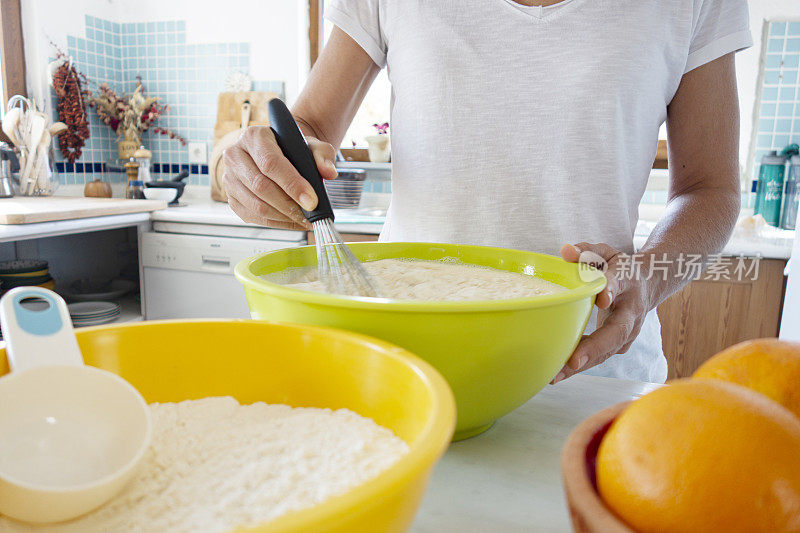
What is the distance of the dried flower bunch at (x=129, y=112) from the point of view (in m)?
2.57

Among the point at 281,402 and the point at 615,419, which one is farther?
the point at 281,402

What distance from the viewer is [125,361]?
0.40 m

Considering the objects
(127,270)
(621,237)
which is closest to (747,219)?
(621,237)

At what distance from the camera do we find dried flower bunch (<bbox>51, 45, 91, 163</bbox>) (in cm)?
239

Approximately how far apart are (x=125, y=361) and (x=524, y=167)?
24.2 inches

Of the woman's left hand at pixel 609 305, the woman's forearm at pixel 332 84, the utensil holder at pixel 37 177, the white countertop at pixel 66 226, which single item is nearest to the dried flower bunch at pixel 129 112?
the utensil holder at pixel 37 177

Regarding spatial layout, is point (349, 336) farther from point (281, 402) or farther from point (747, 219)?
point (747, 219)

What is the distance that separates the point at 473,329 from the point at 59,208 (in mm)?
1877

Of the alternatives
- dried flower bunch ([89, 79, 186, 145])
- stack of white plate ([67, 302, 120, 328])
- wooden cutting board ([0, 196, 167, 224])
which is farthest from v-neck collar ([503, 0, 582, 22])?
dried flower bunch ([89, 79, 186, 145])

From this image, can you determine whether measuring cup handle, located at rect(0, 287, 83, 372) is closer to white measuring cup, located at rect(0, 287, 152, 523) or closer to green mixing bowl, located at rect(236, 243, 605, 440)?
white measuring cup, located at rect(0, 287, 152, 523)

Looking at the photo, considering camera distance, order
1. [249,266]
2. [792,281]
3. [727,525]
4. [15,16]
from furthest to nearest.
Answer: [15,16] → [792,281] → [249,266] → [727,525]

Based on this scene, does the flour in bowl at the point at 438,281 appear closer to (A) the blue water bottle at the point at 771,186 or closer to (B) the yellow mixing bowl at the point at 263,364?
(B) the yellow mixing bowl at the point at 263,364

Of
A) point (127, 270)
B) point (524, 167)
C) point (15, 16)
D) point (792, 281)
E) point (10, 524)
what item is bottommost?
point (127, 270)

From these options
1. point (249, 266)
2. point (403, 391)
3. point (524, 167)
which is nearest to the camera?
point (403, 391)
